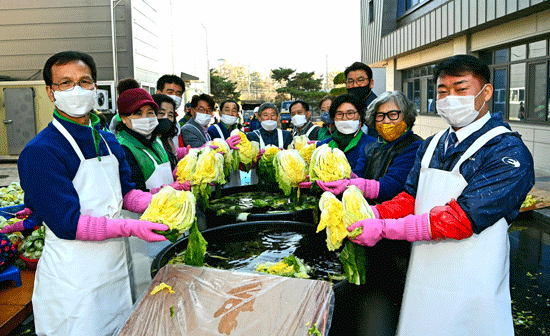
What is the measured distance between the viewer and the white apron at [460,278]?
203 centimetres

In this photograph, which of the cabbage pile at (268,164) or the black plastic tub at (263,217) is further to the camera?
the cabbage pile at (268,164)

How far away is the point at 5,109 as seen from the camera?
1408 centimetres

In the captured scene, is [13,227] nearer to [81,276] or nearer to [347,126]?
[81,276]

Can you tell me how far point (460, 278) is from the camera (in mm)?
2082

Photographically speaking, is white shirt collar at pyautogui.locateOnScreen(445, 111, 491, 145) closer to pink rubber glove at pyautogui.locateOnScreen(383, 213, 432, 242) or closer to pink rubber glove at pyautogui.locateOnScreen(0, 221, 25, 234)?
pink rubber glove at pyautogui.locateOnScreen(383, 213, 432, 242)

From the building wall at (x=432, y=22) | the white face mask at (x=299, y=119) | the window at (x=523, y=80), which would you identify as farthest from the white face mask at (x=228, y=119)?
the window at (x=523, y=80)

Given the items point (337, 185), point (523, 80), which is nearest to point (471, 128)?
point (337, 185)

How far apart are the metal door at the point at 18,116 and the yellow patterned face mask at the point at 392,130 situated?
14706 mm

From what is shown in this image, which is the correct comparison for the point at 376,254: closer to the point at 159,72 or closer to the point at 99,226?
the point at 99,226

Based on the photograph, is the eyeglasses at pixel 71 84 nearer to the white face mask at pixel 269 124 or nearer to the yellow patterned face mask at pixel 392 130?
the yellow patterned face mask at pixel 392 130

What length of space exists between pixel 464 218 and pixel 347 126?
88.3 inches

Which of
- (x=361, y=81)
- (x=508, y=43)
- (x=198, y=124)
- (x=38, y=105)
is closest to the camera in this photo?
(x=361, y=81)

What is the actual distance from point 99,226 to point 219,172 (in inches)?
67.2

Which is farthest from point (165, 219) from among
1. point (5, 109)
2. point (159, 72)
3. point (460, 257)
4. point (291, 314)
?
point (159, 72)
